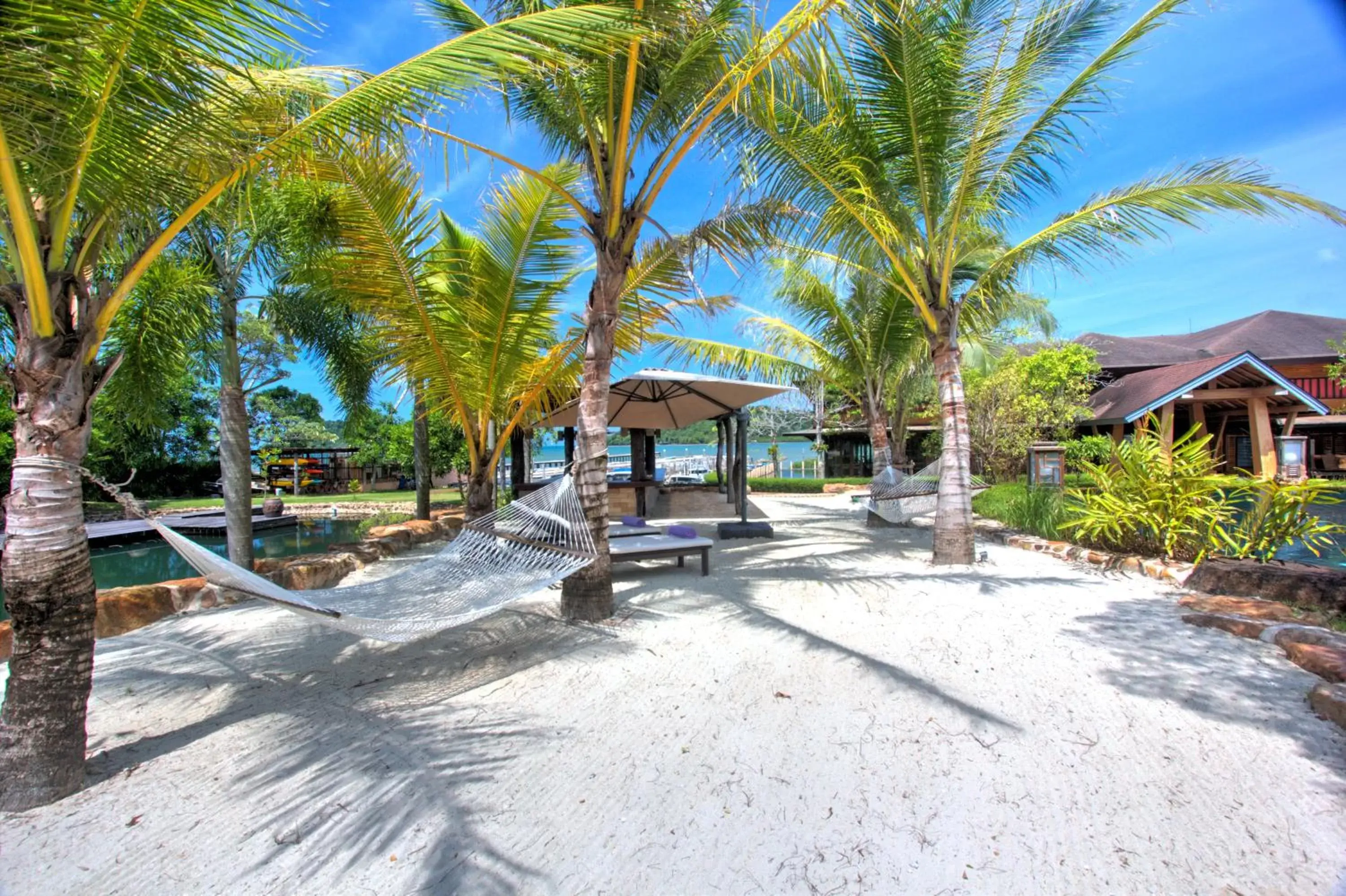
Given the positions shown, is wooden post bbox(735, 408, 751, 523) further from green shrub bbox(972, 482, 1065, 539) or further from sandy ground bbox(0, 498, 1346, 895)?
sandy ground bbox(0, 498, 1346, 895)

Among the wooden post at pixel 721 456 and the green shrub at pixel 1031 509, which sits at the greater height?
the wooden post at pixel 721 456

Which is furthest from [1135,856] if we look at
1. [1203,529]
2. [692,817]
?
[1203,529]

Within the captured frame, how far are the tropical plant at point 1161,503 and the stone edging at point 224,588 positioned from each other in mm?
6960

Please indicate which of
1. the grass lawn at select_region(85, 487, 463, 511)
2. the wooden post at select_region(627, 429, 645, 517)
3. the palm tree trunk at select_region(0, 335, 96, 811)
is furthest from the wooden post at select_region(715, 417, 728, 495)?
the palm tree trunk at select_region(0, 335, 96, 811)

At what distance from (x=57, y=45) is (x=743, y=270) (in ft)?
13.6

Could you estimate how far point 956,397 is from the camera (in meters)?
5.73

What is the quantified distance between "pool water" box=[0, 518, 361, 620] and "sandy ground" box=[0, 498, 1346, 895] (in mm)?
5134

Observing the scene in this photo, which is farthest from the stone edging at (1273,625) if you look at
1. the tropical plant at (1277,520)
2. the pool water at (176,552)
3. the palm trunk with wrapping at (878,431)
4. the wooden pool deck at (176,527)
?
the wooden pool deck at (176,527)

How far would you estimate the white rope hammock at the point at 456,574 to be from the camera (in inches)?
98.8

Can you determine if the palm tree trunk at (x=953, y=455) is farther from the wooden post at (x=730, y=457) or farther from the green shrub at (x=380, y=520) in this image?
the green shrub at (x=380, y=520)

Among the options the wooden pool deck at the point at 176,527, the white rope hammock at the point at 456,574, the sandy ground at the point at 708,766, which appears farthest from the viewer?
the wooden pool deck at the point at 176,527

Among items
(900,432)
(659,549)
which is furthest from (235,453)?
(900,432)

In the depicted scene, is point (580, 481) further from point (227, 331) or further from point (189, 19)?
point (227, 331)

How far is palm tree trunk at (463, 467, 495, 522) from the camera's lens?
235 inches
